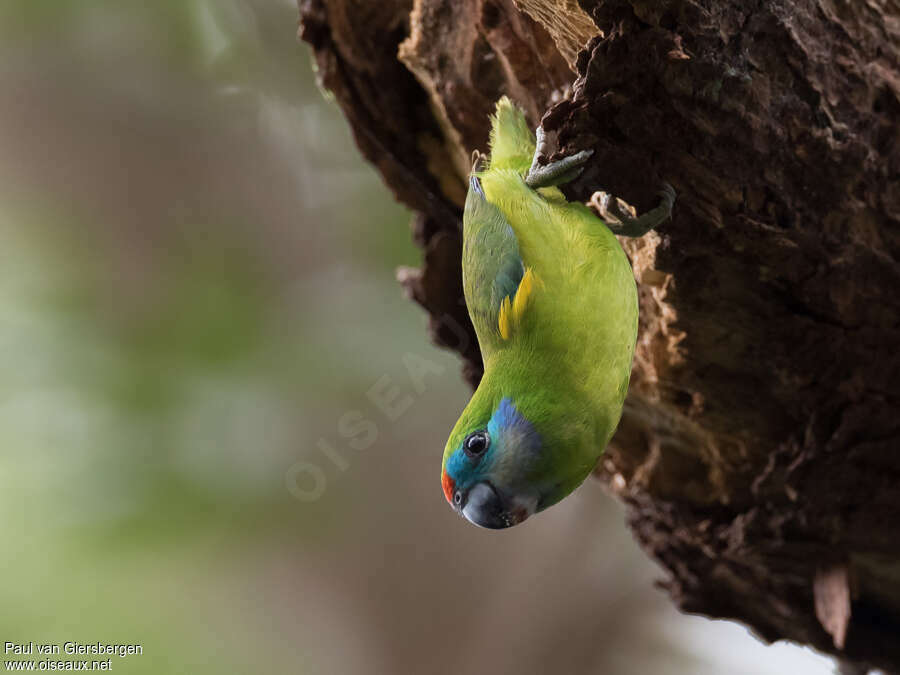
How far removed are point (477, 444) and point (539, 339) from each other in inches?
18.1

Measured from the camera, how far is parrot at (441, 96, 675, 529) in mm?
2820

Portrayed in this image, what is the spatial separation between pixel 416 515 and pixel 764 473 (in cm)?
368

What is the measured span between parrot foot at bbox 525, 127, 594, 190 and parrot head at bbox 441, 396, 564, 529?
854 millimetres

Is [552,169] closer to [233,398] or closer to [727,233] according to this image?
[727,233]

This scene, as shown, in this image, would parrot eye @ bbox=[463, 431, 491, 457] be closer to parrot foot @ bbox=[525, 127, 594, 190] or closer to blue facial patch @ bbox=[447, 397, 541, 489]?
blue facial patch @ bbox=[447, 397, 541, 489]

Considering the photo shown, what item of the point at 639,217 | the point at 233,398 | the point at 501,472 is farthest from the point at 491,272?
the point at 233,398

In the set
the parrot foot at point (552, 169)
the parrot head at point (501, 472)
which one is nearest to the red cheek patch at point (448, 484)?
the parrot head at point (501, 472)

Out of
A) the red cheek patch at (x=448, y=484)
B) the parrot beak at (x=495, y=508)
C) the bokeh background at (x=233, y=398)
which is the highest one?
the parrot beak at (x=495, y=508)

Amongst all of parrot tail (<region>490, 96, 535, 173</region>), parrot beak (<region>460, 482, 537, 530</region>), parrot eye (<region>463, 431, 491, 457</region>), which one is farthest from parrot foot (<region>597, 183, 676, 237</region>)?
parrot beak (<region>460, 482, 537, 530</region>)

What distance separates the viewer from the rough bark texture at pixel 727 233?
2.76 metres

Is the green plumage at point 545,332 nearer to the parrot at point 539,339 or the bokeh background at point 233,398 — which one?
the parrot at point 539,339

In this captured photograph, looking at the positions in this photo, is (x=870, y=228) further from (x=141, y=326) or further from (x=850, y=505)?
(x=141, y=326)

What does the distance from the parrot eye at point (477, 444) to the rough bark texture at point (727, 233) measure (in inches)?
39.1

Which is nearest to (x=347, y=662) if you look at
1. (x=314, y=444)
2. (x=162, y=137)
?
(x=314, y=444)
